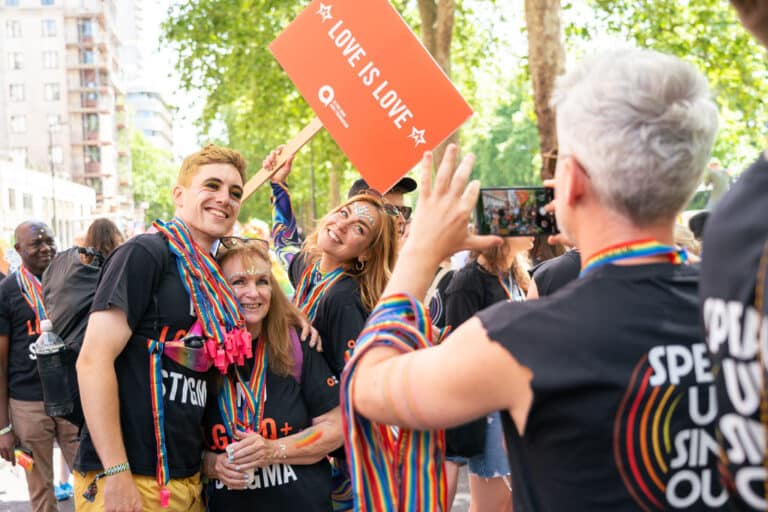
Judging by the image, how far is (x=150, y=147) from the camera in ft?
373

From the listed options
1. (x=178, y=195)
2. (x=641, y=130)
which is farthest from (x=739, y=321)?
(x=178, y=195)

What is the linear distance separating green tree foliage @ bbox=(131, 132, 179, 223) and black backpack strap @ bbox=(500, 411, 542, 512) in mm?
104134

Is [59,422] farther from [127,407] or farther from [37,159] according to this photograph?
[37,159]

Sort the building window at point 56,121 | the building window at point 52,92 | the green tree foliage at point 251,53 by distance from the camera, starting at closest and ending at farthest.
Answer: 1. the green tree foliage at point 251,53
2. the building window at point 56,121
3. the building window at point 52,92

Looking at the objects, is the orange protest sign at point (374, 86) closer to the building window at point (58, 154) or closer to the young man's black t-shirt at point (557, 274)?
the young man's black t-shirt at point (557, 274)

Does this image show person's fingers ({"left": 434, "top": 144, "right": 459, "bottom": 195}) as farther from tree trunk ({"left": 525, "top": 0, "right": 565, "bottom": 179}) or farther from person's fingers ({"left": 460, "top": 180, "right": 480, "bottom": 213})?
tree trunk ({"left": 525, "top": 0, "right": 565, "bottom": 179})

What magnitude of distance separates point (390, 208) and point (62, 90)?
316ft

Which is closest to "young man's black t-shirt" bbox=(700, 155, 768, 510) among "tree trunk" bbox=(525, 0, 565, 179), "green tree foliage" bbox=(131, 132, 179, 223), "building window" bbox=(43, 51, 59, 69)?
"tree trunk" bbox=(525, 0, 565, 179)

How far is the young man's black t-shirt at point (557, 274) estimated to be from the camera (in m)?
3.48

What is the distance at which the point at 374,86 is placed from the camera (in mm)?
4020

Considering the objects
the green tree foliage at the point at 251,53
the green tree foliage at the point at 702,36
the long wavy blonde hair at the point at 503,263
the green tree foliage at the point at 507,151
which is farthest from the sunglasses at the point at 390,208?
the green tree foliage at the point at 507,151

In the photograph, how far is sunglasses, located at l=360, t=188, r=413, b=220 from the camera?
4.76m

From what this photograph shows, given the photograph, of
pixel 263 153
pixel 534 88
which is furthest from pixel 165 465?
pixel 263 153

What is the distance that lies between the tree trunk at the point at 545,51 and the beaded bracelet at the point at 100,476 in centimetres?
877
